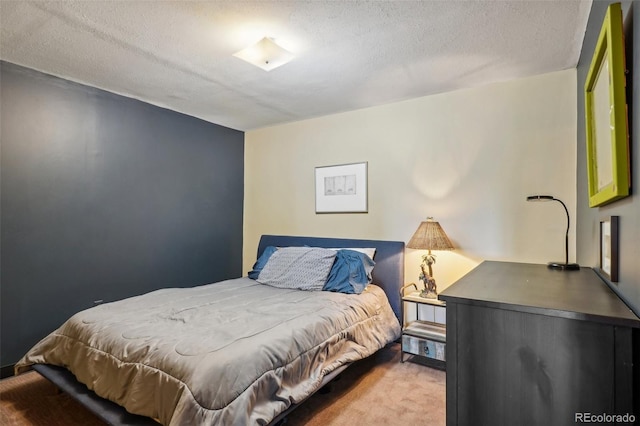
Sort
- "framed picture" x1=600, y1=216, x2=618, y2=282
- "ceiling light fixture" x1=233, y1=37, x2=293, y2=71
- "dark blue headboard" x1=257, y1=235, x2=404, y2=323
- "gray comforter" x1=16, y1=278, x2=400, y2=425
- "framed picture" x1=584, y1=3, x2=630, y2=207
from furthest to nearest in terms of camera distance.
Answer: "dark blue headboard" x1=257, y1=235, x2=404, y2=323 < "ceiling light fixture" x1=233, y1=37, x2=293, y2=71 < "gray comforter" x1=16, y1=278, x2=400, y2=425 < "framed picture" x1=600, y1=216, x2=618, y2=282 < "framed picture" x1=584, y1=3, x2=630, y2=207

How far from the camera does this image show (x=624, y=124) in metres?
1.10

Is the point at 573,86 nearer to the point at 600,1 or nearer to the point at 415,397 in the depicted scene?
the point at 600,1

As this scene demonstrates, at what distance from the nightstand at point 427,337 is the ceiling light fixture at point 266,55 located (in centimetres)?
208

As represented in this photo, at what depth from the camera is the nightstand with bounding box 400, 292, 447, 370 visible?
2.70 metres

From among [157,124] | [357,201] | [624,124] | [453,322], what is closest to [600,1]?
[624,124]

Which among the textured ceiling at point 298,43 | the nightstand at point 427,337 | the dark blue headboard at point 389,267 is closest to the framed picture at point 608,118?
the textured ceiling at point 298,43

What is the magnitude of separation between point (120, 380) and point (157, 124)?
8.48 ft

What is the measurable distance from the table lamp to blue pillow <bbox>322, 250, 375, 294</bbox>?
437mm

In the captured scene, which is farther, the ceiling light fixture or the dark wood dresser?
the ceiling light fixture

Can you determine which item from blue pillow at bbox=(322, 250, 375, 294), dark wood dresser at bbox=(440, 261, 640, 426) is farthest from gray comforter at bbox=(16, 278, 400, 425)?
dark wood dresser at bbox=(440, 261, 640, 426)

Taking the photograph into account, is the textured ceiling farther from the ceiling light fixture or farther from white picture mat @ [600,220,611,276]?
white picture mat @ [600,220,611,276]

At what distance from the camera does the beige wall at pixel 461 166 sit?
8.62 feet

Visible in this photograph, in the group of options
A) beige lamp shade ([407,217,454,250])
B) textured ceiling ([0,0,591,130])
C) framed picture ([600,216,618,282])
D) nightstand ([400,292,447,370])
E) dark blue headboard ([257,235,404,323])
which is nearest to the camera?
framed picture ([600,216,618,282])

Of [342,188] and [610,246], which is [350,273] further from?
[610,246]
